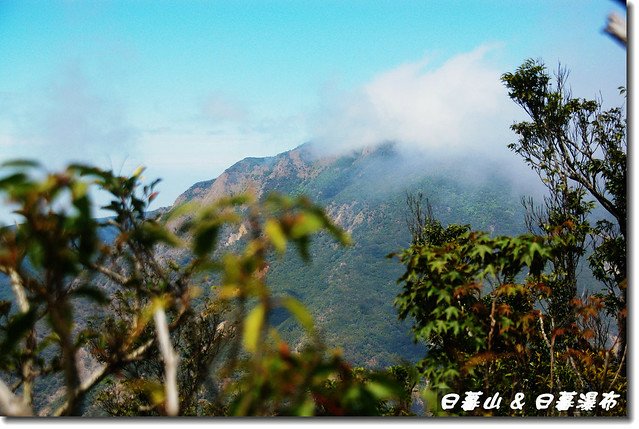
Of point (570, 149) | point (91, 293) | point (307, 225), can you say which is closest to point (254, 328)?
point (307, 225)

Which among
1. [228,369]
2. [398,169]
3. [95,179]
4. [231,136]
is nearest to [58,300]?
[95,179]

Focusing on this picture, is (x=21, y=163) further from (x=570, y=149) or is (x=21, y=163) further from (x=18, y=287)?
(x=570, y=149)


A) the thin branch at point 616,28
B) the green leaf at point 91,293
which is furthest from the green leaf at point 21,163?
the thin branch at point 616,28

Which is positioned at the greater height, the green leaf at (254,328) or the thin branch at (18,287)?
the thin branch at (18,287)

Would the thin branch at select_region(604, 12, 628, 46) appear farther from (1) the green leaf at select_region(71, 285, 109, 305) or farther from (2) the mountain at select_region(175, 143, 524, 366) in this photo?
(2) the mountain at select_region(175, 143, 524, 366)

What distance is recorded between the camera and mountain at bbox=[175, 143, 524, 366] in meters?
33.1

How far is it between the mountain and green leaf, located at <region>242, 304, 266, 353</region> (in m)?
26.1

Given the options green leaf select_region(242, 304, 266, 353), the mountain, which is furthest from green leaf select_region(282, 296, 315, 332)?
the mountain

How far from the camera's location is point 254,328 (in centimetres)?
78

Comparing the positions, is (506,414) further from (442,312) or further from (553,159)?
(553,159)

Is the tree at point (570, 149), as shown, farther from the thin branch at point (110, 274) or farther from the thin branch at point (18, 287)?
the thin branch at point (18, 287)

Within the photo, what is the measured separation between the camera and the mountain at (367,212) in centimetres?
3312

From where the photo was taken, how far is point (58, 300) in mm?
1031

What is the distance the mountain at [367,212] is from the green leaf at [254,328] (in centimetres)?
2612
